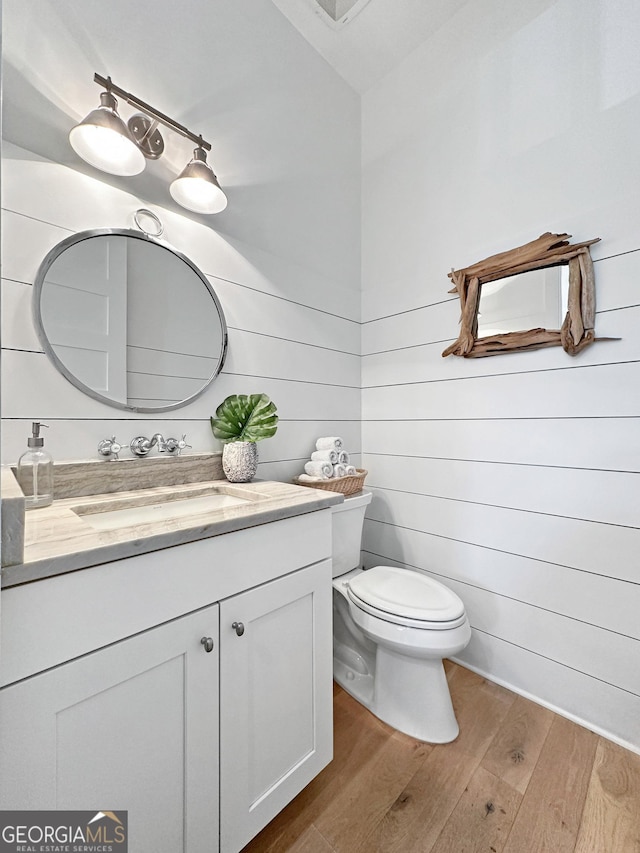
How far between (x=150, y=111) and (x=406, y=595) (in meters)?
1.86

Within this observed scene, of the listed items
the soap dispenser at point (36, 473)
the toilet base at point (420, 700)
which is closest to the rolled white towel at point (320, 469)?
the toilet base at point (420, 700)

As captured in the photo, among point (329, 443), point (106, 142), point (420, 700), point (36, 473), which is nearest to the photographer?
point (36, 473)

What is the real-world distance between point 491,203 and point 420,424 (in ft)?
3.24

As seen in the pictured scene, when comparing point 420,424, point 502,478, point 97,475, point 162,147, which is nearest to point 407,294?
point 420,424

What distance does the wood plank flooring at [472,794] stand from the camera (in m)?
1.06

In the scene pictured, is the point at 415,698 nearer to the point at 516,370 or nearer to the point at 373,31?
the point at 516,370

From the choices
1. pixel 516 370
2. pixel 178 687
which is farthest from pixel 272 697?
pixel 516 370

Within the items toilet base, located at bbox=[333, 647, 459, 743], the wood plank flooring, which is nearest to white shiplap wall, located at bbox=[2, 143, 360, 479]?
toilet base, located at bbox=[333, 647, 459, 743]

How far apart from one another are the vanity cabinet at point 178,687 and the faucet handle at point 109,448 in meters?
0.54

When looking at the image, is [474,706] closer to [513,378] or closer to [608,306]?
[513,378]

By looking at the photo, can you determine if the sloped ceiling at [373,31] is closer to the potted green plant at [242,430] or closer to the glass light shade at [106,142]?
the glass light shade at [106,142]

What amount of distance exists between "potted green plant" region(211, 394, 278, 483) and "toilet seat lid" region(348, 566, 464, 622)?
620 mm

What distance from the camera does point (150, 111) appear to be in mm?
1271

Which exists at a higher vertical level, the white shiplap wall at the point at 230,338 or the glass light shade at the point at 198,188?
the glass light shade at the point at 198,188
